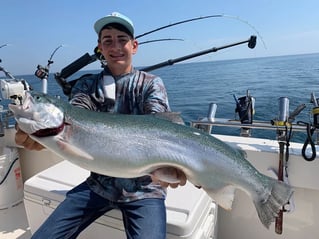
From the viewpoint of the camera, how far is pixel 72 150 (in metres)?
1.66

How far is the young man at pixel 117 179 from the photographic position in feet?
6.86

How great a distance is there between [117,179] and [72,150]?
2.13 feet

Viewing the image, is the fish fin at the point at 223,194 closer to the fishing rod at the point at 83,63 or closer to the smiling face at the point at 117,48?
the smiling face at the point at 117,48

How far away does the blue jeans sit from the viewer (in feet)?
6.55

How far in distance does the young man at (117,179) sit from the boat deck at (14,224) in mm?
1690

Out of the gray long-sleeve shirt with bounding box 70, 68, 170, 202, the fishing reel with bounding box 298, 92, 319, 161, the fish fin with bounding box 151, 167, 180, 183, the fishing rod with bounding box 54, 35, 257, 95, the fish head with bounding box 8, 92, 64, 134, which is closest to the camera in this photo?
the fish head with bounding box 8, 92, 64, 134

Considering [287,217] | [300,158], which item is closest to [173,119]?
[300,158]

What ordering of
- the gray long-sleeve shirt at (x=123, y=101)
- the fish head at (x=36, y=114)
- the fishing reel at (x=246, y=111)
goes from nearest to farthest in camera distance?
the fish head at (x=36, y=114)
the gray long-sleeve shirt at (x=123, y=101)
the fishing reel at (x=246, y=111)

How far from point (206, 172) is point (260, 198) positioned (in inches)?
15.3

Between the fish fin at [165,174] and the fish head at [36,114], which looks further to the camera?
the fish fin at [165,174]

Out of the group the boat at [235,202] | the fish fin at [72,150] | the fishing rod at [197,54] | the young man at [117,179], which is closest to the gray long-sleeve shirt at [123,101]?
the young man at [117,179]

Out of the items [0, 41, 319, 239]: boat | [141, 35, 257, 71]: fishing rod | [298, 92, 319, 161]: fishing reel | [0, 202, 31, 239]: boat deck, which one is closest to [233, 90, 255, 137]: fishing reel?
[0, 41, 319, 239]: boat

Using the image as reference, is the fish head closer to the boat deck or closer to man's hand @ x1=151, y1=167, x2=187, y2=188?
man's hand @ x1=151, y1=167, x2=187, y2=188

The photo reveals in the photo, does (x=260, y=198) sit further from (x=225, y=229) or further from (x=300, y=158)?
(x=225, y=229)
